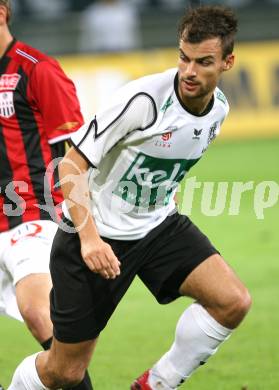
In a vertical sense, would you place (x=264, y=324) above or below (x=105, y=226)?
below

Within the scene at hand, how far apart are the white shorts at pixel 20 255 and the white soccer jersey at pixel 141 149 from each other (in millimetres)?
501

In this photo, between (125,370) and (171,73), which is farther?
(125,370)

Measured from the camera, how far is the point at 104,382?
646 cm

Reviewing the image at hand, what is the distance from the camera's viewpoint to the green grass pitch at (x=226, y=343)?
257 inches

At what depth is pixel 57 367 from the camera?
5414mm

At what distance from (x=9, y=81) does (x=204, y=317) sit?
5.86 ft

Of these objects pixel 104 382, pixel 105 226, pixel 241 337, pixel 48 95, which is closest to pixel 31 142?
pixel 48 95

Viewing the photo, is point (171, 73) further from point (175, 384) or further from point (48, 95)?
point (175, 384)

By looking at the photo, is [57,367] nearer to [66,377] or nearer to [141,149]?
[66,377]

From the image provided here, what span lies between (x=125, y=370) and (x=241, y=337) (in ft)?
3.71

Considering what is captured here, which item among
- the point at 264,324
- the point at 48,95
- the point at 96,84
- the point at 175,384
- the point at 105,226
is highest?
the point at 48,95

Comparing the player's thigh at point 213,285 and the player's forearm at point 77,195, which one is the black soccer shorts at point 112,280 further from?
the player's forearm at point 77,195

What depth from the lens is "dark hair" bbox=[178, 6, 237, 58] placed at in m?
5.13

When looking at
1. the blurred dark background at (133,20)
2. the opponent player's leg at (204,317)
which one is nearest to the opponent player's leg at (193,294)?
the opponent player's leg at (204,317)
